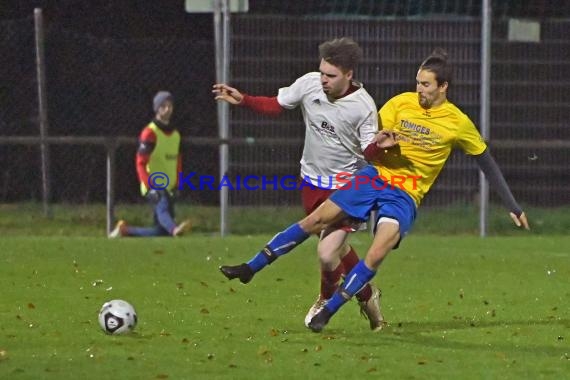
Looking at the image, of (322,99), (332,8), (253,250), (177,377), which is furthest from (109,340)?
(332,8)

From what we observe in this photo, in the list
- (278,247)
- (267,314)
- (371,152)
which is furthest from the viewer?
(267,314)

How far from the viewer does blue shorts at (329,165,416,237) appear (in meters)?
9.78

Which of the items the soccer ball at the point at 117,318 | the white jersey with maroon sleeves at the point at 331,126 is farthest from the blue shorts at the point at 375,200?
the soccer ball at the point at 117,318

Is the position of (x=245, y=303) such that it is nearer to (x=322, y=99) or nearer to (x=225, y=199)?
(x=322, y=99)

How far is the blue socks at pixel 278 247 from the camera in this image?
9.91 metres

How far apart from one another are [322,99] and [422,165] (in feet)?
2.62

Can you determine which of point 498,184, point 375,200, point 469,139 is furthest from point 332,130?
point 498,184

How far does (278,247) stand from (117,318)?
1.10 m

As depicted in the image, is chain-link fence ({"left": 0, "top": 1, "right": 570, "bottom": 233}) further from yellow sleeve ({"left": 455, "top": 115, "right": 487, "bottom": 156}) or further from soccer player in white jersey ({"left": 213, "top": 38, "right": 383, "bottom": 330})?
yellow sleeve ({"left": 455, "top": 115, "right": 487, "bottom": 156})

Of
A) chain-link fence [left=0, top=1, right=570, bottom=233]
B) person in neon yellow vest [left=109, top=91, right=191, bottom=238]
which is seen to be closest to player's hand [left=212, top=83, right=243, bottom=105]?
person in neon yellow vest [left=109, top=91, right=191, bottom=238]

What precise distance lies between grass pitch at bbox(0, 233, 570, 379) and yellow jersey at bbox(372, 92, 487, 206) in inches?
39.9

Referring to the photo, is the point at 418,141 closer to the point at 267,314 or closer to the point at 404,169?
the point at 404,169

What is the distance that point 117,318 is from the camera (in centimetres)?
973

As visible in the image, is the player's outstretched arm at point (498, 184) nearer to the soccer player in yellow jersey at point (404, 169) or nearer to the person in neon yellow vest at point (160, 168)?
the soccer player in yellow jersey at point (404, 169)
